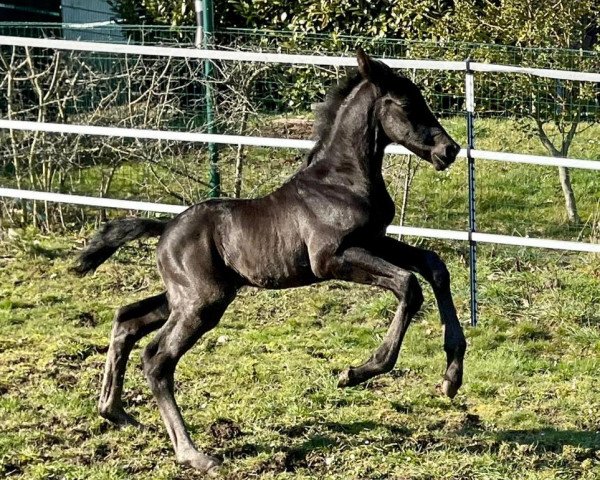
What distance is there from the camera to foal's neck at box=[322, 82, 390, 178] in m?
5.71

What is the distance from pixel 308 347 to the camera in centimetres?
781

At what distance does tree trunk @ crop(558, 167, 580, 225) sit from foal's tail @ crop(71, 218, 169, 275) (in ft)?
15.9

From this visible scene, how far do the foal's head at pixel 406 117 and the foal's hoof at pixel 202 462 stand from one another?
181 centimetres

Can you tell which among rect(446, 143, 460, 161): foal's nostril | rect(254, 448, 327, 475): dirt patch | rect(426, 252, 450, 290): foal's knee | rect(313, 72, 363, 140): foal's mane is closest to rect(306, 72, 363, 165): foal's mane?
rect(313, 72, 363, 140): foal's mane

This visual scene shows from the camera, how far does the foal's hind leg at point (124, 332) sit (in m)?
6.19

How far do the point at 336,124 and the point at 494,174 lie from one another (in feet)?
18.0

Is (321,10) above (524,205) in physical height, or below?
above

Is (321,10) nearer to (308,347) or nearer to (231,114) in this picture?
(231,114)

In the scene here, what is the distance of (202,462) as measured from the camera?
18.4 feet

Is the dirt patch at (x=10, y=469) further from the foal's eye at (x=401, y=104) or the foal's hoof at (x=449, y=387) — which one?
the foal's eye at (x=401, y=104)

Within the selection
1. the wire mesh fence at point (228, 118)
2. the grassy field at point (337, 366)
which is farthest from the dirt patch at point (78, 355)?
the wire mesh fence at point (228, 118)

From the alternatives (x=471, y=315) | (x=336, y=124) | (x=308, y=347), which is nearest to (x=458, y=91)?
(x=471, y=315)

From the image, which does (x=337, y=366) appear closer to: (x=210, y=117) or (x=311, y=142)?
(x=311, y=142)

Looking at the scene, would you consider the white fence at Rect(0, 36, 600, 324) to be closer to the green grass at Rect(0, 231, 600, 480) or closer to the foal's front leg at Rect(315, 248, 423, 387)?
the green grass at Rect(0, 231, 600, 480)
